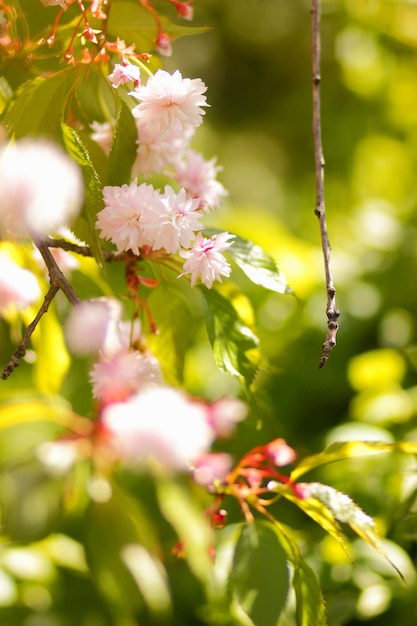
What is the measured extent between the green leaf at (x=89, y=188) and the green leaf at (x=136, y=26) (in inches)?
4.8

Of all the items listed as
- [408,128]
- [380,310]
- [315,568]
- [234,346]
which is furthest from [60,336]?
[408,128]

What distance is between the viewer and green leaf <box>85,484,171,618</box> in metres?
A: 0.47

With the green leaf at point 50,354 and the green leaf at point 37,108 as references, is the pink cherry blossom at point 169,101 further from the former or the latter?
the green leaf at point 50,354

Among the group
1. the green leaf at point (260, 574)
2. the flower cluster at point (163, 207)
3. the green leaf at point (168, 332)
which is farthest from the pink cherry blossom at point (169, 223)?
the green leaf at point (260, 574)

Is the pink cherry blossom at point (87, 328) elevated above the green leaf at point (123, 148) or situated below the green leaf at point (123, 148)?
below

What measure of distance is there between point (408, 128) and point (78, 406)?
128 cm

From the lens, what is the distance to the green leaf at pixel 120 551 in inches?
18.3

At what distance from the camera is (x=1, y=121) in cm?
47

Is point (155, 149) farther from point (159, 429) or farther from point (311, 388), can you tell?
point (311, 388)

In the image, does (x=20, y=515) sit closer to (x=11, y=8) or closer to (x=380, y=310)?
(x=11, y=8)

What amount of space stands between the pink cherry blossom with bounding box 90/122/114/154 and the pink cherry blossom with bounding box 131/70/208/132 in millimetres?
93

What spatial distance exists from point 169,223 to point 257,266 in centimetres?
8

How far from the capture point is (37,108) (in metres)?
0.47

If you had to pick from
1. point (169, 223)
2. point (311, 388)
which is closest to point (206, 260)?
point (169, 223)
